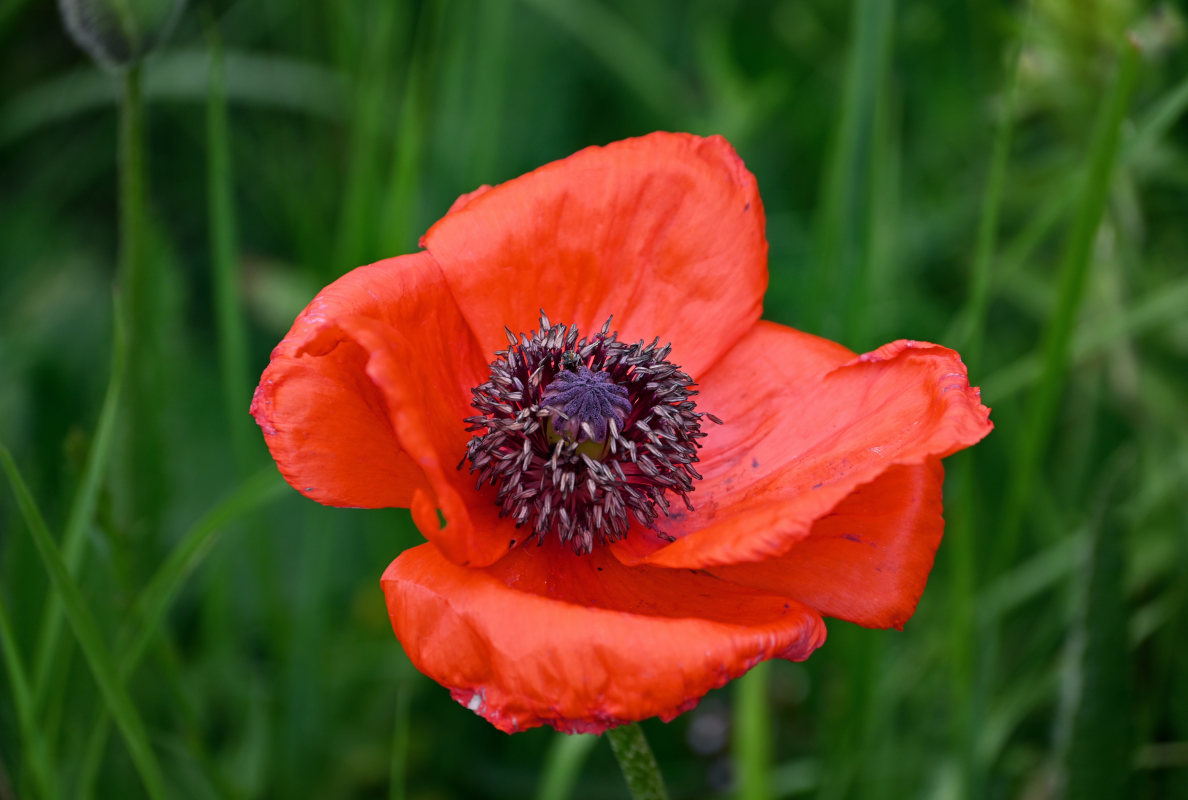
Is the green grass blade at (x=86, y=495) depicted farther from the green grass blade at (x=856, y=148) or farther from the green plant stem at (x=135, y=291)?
the green grass blade at (x=856, y=148)

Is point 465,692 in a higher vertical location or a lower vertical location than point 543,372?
lower

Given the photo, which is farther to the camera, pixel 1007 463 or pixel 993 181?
pixel 1007 463

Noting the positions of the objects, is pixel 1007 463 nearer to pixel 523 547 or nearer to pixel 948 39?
pixel 948 39

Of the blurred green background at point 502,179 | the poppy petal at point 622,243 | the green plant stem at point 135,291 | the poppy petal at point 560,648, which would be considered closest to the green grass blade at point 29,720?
the blurred green background at point 502,179

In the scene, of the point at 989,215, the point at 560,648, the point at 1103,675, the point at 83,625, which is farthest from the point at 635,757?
the point at 989,215

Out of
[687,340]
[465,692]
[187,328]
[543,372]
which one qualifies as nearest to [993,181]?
[687,340]

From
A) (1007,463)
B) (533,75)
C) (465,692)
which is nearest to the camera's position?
(465,692)

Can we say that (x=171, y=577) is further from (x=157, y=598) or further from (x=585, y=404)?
(x=585, y=404)
